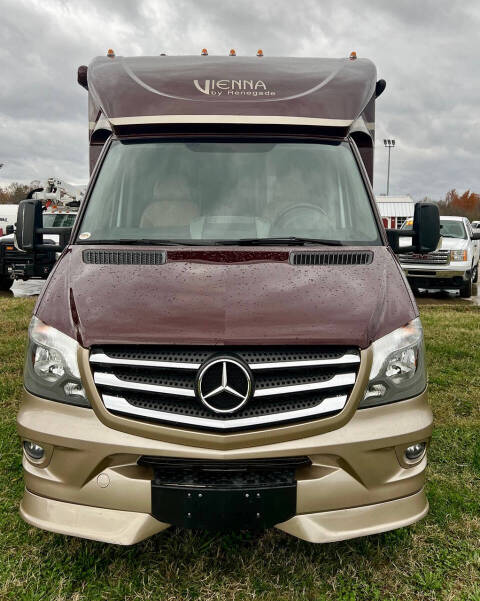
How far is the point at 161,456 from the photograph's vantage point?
2395mm

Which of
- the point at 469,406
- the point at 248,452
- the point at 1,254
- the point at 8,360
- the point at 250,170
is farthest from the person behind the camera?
the point at 1,254

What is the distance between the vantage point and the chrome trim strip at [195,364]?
7.97ft

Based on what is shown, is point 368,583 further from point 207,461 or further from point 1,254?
point 1,254

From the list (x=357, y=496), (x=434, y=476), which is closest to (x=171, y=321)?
(x=357, y=496)

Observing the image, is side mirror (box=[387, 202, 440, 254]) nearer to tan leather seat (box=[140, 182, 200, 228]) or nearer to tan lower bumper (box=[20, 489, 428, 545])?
tan leather seat (box=[140, 182, 200, 228])

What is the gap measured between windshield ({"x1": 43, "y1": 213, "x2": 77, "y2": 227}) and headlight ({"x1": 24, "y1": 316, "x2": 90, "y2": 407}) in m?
12.9

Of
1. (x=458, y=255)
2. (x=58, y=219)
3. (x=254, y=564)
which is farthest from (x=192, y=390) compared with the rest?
(x=58, y=219)

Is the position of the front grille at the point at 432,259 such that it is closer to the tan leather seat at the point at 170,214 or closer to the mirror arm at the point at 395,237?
the mirror arm at the point at 395,237

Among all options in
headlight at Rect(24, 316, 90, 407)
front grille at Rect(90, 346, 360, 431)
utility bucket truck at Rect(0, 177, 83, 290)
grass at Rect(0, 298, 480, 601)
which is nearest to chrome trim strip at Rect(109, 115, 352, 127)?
headlight at Rect(24, 316, 90, 407)

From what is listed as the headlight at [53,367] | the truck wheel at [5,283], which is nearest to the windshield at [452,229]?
the truck wheel at [5,283]

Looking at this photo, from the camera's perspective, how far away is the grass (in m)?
2.69

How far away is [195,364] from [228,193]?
1507 mm

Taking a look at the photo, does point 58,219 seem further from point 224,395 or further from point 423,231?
point 224,395

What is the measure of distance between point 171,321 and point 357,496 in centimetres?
107
